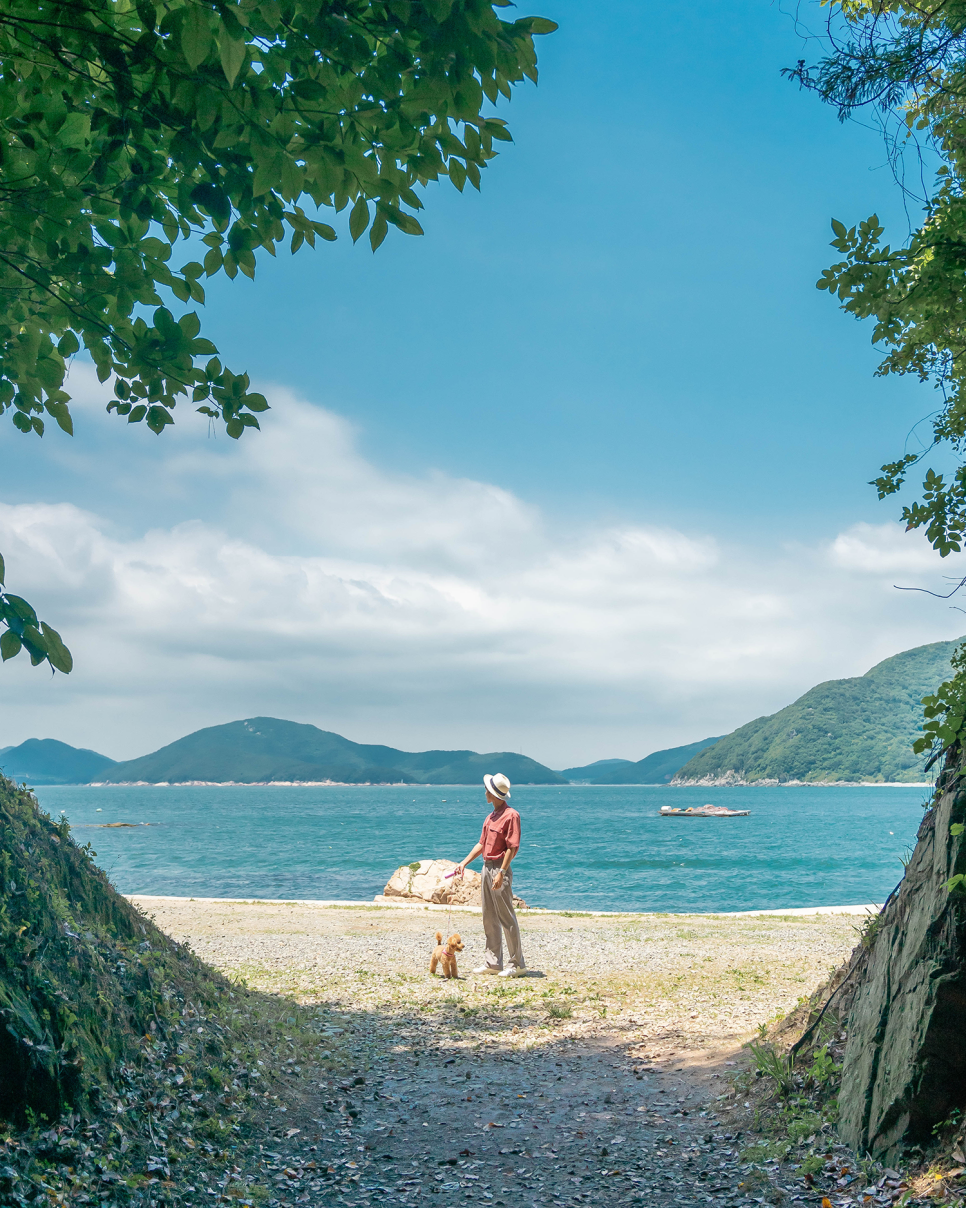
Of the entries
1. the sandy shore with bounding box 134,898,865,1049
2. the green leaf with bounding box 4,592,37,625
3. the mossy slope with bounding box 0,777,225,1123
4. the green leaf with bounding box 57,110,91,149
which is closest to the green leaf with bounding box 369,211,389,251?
the green leaf with bounding box 57,110,91,149

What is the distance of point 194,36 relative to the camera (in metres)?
2.36

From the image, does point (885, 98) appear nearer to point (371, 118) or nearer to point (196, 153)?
point (371, 118)

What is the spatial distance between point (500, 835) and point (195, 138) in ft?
30.8

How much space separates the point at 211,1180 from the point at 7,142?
5.67 m

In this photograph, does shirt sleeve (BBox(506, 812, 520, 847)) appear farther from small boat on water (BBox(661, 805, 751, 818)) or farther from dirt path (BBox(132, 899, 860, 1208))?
small boat on water (BBox(661, 805, 751, 818))

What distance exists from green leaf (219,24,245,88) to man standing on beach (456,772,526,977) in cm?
929

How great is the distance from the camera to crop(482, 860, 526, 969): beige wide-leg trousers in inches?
435

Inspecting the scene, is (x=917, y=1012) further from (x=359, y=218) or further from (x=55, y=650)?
(x=359, y=218)

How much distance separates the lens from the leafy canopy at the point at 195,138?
2.96 meters

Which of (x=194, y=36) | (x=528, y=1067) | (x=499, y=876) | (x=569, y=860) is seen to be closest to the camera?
(x=194, y=36)

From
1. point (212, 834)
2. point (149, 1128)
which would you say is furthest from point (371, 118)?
point (212, 834)

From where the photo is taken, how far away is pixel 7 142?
3410 mm

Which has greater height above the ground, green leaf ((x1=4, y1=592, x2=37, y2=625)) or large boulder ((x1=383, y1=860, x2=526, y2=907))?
green leaf ((x1=4, y1=592, x2=37, y2=625))

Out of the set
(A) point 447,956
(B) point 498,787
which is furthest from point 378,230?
(A) point 447,956
